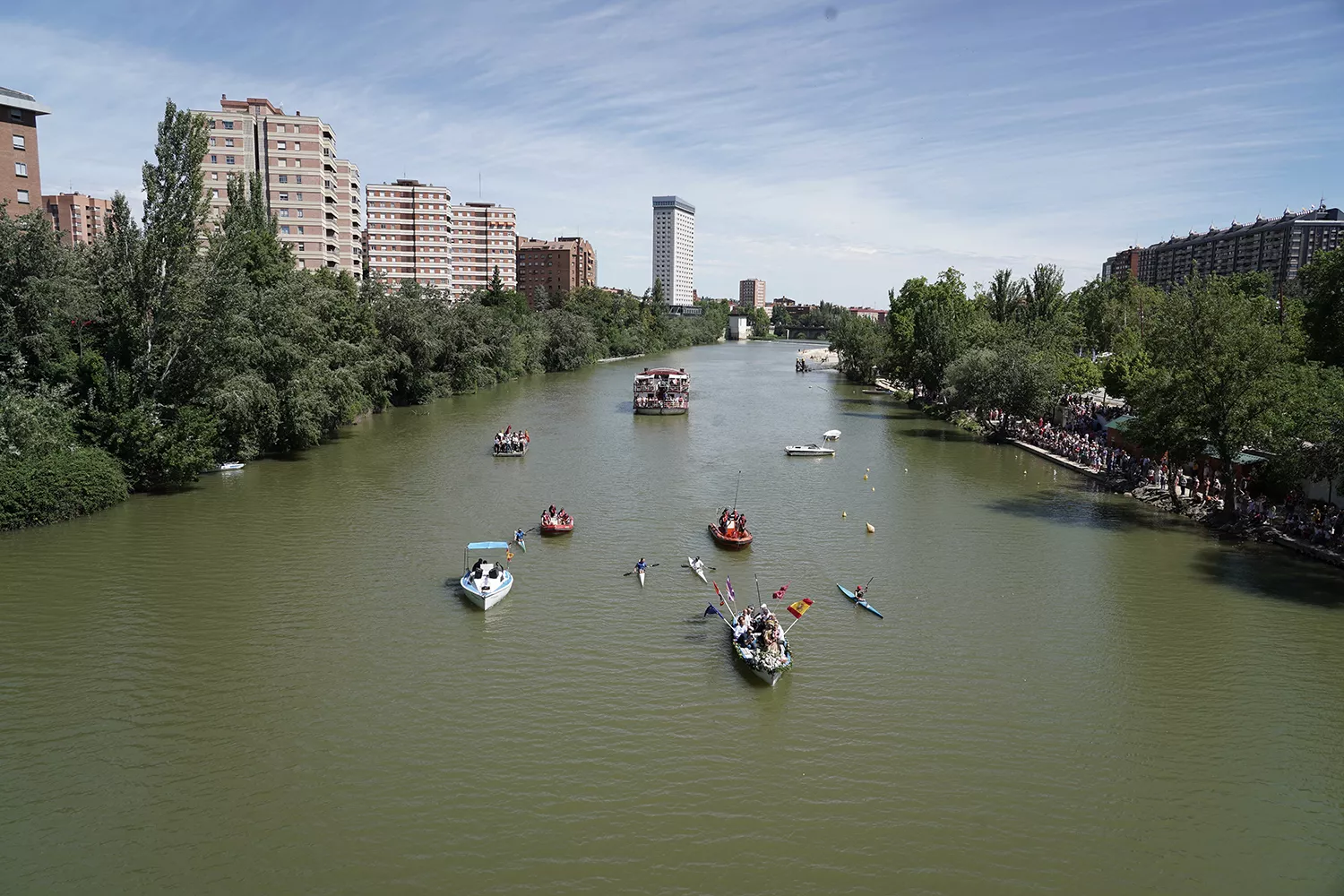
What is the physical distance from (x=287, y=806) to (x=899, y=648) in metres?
13.4

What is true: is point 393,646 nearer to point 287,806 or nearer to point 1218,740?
point 287,806

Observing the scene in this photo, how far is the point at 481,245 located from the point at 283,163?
73.8 meters

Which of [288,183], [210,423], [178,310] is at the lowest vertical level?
[210,423]

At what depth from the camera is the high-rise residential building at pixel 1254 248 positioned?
138625 millimetres

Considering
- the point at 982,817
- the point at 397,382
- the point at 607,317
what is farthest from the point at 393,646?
the point at 607,317

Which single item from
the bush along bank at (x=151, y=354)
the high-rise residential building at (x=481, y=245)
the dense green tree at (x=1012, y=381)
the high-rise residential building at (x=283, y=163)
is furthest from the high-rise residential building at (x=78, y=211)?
the dense green tree at (x=1012, y=381)

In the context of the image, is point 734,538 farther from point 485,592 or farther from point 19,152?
point 19,152

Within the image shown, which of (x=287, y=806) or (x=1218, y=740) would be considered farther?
(x=1218, y=740)

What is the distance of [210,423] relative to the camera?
35562mm

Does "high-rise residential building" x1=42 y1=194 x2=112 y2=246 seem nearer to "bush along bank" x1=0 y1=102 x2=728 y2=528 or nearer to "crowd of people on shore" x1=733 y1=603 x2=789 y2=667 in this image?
"bush along bank" x1=0 y1=102 x2=728 y2=528

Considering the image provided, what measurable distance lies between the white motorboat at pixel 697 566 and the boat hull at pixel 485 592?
18.5 feet

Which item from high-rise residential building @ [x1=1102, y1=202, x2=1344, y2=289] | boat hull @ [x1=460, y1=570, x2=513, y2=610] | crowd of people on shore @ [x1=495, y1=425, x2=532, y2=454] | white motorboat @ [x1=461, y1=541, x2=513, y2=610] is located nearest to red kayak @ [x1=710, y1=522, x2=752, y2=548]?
white motorboat @ [x1=461, y1=541, x2=513, y2=610]

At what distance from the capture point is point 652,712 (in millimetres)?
17234

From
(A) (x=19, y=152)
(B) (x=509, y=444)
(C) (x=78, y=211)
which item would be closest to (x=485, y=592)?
(B) (x=509, y=444)
